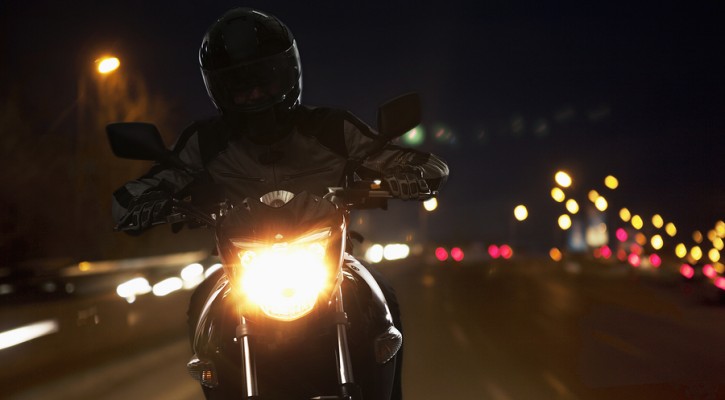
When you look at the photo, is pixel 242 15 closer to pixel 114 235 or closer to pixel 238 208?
pixel 238 208

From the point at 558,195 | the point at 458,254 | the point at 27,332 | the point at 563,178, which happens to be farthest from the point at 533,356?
the point at 558,195

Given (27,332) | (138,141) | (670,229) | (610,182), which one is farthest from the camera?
Result: (670,229)

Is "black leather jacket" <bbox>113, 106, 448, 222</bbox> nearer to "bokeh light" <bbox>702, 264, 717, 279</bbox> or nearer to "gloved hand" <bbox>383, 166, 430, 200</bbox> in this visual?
"gloved hand" <bbox>383, 166, 430, 200</bbox>

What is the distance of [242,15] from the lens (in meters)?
3.78

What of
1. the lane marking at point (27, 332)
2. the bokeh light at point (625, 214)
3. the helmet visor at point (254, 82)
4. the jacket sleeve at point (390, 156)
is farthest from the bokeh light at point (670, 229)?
the helmet visor at point (254, 82)

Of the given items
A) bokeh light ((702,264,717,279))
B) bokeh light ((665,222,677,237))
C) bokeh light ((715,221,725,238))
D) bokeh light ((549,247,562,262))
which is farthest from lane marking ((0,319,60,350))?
bokeh light ((665,222,677,237))

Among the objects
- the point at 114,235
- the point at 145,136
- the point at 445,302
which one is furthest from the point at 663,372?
the point at 114,235

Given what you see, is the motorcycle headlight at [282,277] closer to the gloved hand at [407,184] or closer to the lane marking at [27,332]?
the gloved hand at [407,184]

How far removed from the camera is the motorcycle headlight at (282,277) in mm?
3264

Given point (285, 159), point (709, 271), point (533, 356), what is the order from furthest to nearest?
point (709, 271) → point (533, 356) → point (285, 159)

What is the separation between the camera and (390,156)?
419 cm

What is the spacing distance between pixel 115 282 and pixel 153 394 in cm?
1534

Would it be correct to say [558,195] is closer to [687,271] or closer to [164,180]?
[687,271]

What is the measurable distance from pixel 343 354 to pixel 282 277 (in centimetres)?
35
